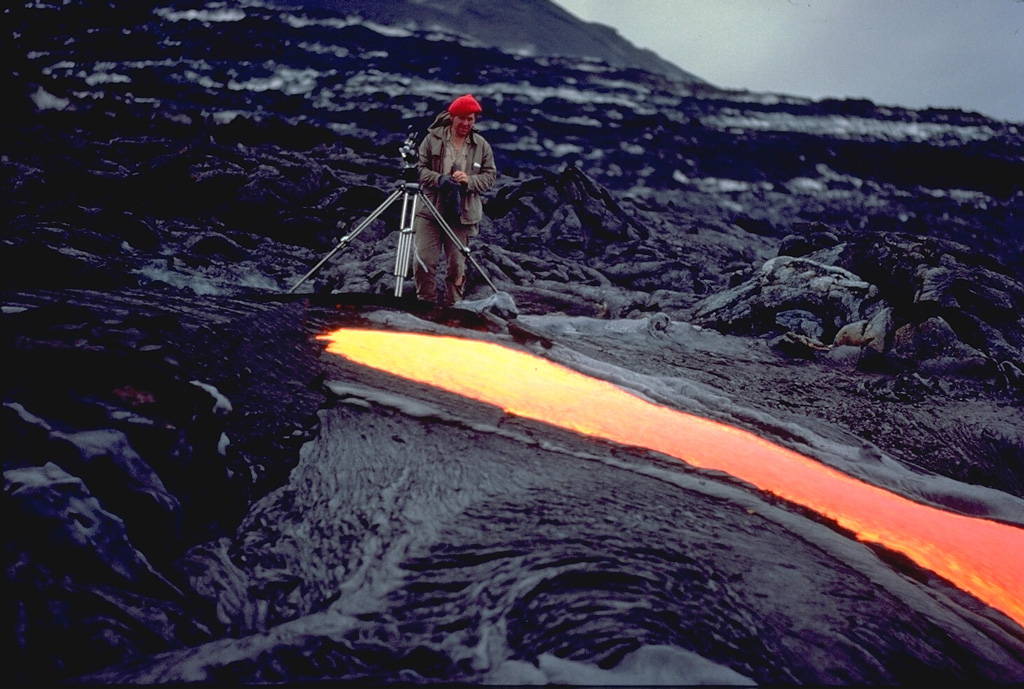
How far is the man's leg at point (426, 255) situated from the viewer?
580 centimetres

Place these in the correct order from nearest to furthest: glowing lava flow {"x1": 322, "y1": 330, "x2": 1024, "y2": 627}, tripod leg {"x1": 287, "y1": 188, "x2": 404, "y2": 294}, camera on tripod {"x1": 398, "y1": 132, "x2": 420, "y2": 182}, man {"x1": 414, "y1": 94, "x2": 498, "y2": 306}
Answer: glowing lava flow {"x1": 322, "y1": 330, "x2": 1024, "y2": 627} → tripod leg {"x1": 287, "y1": 188, "x2": 404, "y2": 294} → camera on tripod {"x1": 398, "y1": 132, "x2": 420, "y2": 182} → man {"x1": 414, "y1": 94, "x2": 498, "y2": 306}

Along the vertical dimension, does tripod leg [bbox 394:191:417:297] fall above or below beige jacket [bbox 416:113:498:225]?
below

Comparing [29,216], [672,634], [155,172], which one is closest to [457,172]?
[672,634]

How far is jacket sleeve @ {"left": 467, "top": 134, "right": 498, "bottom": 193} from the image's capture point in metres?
5.61

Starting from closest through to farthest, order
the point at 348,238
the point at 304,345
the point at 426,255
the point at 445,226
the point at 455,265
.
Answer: the point at 304,345 < the point at 348,238 < the point at 445,226 < the point at 426,255 < the point at 455,265

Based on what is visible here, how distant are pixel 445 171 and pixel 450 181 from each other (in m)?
0.36

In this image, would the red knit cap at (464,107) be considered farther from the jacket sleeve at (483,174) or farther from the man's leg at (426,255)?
the man's leg at (426,255)

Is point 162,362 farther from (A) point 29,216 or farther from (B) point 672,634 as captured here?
(A) point 29,216

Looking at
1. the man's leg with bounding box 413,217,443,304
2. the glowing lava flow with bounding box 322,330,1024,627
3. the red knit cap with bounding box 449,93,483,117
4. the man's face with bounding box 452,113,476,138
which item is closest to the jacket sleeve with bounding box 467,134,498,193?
the man's face with bounding box 452,113,476,138

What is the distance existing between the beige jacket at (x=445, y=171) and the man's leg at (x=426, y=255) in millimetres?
119

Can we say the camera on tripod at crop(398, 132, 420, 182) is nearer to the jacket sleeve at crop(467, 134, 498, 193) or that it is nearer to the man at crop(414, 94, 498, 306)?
the man at crop(414, 94, 498, 306)

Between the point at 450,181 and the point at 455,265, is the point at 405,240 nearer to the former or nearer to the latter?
the point at 450,181

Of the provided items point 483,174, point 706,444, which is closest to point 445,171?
point 483,174

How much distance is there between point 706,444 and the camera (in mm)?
3301
